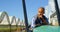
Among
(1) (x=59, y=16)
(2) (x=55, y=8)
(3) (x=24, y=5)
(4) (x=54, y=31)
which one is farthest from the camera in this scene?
(3) (x=24, y=5)

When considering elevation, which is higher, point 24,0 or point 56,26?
point 24,0

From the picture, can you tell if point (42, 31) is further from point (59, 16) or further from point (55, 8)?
point (55, 8)

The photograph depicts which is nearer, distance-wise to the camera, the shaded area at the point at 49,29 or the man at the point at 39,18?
the shaded area at the point at 49,29

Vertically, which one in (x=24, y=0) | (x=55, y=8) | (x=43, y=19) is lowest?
(x=43, y=19)

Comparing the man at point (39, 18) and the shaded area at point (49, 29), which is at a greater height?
the man at point (39, 18)

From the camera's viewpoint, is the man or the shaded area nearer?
the shaded area

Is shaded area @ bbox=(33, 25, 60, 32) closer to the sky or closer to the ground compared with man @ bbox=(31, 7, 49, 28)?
closer to the ground

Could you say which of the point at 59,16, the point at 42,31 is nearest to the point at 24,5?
the point at 59,16

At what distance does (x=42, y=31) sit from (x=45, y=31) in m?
0.04

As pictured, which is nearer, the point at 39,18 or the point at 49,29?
the point at 49,29

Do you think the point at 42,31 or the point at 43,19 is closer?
the point at 42,31

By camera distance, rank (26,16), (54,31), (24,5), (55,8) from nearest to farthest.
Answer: (54,31)
(55,8)
(26,16)
(24,5)

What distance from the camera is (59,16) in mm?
2275

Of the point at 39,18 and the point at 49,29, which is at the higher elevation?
the point at 39,18
